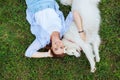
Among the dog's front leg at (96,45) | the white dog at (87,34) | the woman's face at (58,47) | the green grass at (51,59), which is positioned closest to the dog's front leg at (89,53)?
the white dog at (87,34)

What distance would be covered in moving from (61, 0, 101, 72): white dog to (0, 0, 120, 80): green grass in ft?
0.77

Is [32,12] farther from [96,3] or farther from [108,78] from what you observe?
[108,78]

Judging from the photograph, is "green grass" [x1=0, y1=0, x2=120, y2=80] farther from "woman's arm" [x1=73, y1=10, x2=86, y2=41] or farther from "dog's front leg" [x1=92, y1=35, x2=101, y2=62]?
"woman's arm" [x1=73, y1=10, x2=86, y2=41]

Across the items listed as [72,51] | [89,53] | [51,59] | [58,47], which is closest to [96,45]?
[89,53]

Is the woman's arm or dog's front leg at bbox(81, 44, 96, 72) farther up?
the woman's arm

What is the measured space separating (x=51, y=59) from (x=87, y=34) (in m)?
0.77

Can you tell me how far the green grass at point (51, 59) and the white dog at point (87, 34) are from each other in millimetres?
235

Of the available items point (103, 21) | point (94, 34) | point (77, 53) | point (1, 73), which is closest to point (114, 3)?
point (103, 21)

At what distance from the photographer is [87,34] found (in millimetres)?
6164

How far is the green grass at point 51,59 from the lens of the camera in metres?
6.27

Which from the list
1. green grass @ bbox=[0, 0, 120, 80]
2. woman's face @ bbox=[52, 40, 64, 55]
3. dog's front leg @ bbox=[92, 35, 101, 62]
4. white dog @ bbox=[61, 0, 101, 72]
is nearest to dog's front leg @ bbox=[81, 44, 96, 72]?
white dog @ bbox=[61, 0, 101, 72]

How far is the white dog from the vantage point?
602cm

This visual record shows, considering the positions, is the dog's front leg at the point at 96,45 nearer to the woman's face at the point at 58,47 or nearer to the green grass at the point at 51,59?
the green grass at the point at 51,59

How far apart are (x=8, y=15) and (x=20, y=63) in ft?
3.23
